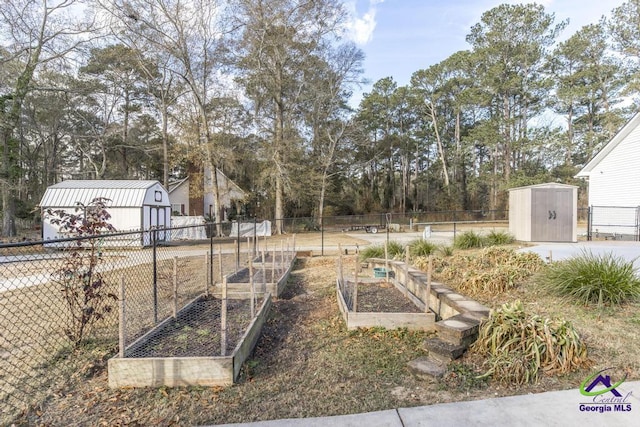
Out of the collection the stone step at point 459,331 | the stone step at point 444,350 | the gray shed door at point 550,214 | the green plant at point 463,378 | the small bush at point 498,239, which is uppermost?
the gray shed door at point 550,214

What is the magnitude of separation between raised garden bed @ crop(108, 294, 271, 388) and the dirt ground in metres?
0.09

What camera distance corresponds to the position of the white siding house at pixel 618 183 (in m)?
13.7

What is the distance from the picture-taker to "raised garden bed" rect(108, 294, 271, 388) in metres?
2.77

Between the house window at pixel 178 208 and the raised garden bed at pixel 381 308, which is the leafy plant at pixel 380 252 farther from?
the house window at pixel 178 208

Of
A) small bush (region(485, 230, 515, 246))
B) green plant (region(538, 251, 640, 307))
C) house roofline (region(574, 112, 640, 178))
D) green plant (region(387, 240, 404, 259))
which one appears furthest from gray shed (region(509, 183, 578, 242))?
green plant (region(538, 251, 640, 307))

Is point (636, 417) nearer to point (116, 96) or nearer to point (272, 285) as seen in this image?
point (272, 285)

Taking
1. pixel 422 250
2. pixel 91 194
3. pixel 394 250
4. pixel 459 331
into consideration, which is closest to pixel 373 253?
pixel 394 250

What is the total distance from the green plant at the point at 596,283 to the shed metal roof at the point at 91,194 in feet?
52.3

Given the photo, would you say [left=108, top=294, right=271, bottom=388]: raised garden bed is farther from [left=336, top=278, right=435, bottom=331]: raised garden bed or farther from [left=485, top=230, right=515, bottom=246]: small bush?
[left=485, top=230, right=515, bottom=246]: small bush

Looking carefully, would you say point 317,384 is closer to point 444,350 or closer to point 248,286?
point 444,350

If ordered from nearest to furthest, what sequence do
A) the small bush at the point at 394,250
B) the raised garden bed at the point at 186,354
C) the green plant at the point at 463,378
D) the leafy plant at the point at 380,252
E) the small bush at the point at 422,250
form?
the green plant at the point at 463,378
the raised garden bed at the point at 186,354
the small bush at the point at 422,250
the small bush at the point at 394,250
the leafy plant at the point at 380,252

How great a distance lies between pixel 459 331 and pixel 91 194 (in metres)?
17.3

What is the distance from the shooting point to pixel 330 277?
7848 millimetres

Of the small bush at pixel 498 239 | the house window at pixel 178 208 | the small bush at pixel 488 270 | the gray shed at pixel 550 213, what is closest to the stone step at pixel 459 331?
the small bush at pixel 488 270
